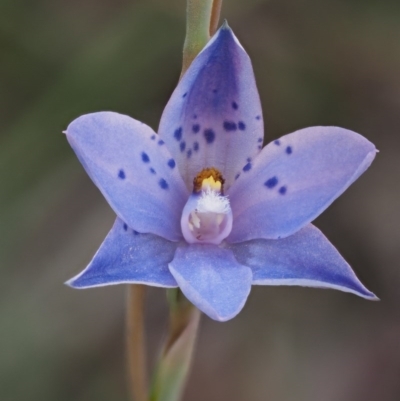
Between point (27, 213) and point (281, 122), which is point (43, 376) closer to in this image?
point (27, 213)

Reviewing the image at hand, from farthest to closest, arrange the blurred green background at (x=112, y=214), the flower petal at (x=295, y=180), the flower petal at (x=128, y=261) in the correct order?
the blurred green background at (x=112, y=214) → the flower petal at (x=295, y=180) → the flower petal at (x=128, y=261)

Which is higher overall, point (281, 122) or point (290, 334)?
point (281, 122)

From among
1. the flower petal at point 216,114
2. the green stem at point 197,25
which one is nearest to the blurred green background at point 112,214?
the flower petal at point 216,114

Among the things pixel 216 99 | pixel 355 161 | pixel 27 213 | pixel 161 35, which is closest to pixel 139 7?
pixel 161 35

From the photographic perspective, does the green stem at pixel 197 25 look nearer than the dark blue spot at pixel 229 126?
Yes

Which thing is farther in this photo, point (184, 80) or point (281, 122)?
point (281, 122)

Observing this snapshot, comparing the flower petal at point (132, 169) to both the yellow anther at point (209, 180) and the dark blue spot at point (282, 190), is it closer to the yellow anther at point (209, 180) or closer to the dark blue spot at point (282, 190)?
the yellow anther at point (209, 180)

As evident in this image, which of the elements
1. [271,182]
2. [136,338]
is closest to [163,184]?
[271,182]

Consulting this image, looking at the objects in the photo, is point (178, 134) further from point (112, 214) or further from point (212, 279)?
point (112, 214)

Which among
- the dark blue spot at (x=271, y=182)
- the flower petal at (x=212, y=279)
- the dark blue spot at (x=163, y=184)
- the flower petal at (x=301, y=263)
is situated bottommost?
the flower petal at (x=301, y=263)
